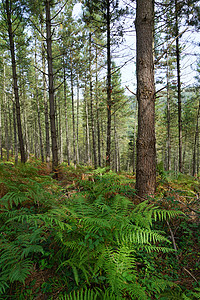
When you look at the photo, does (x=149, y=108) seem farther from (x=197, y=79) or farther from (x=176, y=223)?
(x=197, y=79)

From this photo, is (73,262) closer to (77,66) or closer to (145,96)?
(145,96)

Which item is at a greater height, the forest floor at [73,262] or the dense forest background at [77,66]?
the dense forest background at [77,66]

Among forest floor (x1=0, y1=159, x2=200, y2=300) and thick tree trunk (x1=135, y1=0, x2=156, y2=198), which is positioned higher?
thick tree trunk (x1=135, y1=0, x2=156, y2=198)

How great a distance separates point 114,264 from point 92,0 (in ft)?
32.7

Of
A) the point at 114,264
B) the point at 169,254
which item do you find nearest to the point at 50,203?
the point at 114,264

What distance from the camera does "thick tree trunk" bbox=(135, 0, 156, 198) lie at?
343 cm

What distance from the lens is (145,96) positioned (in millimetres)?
3447

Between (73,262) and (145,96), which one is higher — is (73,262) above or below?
below

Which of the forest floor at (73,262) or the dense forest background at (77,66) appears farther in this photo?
the dense forest background at (77,66)

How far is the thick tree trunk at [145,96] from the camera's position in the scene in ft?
11.2

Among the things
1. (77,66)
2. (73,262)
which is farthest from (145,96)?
(77,66)

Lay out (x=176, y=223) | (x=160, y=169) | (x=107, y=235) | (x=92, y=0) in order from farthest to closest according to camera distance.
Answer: (x=92, y=0)
(x=160, y=169)
(x=176, y=223)
(x=107, y=235)

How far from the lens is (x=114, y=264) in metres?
1.77

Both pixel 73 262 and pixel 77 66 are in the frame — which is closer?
pixel 73 262
